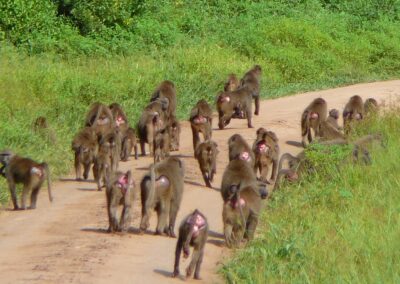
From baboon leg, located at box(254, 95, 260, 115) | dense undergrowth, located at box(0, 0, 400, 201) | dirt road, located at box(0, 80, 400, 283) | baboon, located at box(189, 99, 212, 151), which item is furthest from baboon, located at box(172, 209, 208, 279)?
baboon leg, located at box(254, 95, 260, 115)

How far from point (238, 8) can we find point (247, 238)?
823 inches

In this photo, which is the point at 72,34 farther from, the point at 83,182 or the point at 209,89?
the point at 83,182

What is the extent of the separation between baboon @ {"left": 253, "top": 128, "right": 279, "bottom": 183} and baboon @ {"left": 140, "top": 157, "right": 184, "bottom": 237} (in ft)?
9.99

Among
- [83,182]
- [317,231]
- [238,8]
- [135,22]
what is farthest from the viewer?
[238,8]

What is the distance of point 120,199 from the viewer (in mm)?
12320

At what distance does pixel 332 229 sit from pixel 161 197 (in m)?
1.84

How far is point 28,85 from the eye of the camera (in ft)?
63.8

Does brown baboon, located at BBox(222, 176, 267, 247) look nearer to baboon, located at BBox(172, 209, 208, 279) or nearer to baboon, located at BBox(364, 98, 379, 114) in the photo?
baboon, located at BBox(172, 209, 208, 279)

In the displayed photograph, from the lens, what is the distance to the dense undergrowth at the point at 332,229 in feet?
33.8

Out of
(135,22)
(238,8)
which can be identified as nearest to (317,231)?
(135,22)

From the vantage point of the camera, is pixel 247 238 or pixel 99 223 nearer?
pixel 247 238

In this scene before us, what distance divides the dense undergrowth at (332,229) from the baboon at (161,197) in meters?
0.97

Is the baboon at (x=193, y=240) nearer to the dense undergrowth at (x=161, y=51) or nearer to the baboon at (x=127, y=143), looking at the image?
the dense undergrowth at (x=161, y=51)

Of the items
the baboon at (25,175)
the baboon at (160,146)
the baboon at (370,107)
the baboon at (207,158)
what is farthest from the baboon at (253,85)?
the baboon at (25,175)
